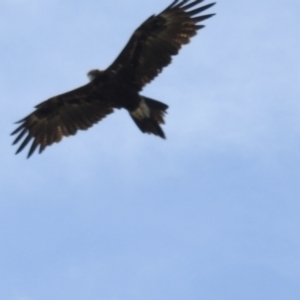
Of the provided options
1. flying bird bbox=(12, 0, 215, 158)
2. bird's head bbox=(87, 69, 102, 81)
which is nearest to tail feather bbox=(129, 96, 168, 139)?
flying bird bbox=(12, 0, 215, 158)

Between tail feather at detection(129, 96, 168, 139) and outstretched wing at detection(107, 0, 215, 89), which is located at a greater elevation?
outstretched wing at detection(107, 0, 215, 89)

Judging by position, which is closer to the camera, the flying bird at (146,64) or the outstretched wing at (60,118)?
the flying bird at (146,64)

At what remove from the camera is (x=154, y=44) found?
69.2 feet

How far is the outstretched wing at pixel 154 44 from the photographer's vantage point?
69.1 feet

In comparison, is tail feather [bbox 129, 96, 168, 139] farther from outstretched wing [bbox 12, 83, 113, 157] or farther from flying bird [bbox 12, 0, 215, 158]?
outstretched wing [bbox 12, 83, 113, 157]

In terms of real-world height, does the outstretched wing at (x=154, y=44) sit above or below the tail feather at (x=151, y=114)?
above

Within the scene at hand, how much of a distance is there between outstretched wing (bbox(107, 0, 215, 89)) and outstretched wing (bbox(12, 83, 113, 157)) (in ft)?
3.46

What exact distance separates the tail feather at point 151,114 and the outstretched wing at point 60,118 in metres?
1.20

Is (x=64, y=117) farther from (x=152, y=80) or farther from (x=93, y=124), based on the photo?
(x=152, y=80)

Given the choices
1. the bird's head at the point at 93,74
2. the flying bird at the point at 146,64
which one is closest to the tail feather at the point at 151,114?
the flying bird at the point at 146,64

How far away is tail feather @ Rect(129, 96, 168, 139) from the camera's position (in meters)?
20.8

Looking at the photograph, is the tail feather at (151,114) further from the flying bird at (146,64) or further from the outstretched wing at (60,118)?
the outstretched wing at (60,118)

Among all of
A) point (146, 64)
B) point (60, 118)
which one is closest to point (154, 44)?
point (146, 64)

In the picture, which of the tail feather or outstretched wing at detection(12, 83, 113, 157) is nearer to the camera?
the tail feather
